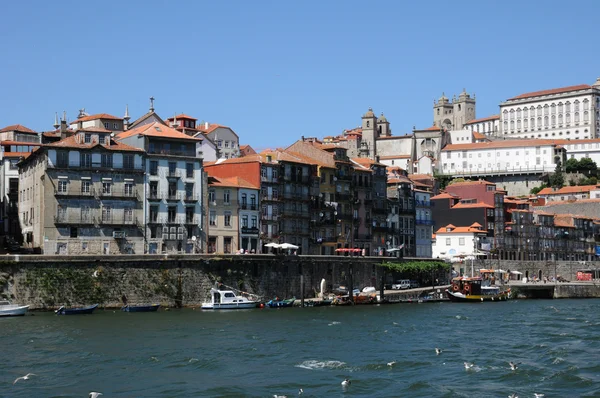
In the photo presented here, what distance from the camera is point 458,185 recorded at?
6220 inches

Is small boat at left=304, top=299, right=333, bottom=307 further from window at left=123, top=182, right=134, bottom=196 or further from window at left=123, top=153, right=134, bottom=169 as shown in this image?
window at left=123, top=153, right=134, bottom=169

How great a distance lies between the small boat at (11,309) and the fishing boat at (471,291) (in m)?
48.1

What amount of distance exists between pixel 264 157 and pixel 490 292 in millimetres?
28965

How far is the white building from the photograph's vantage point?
13375 centimetres

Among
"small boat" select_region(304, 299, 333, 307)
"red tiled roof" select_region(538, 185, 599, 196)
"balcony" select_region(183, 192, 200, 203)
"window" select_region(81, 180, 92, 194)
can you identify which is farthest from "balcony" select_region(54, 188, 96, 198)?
"red tiled roof" select_region(538, 185, 599, 196)

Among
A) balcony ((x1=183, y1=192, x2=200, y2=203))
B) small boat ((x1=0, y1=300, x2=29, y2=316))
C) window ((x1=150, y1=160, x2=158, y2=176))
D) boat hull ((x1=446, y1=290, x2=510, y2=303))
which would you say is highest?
window ((x1=150, y1=160, x2=158, y2=176))

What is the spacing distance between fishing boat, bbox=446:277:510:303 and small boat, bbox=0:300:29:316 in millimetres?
48140

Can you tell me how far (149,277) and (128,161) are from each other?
13140 millimetres

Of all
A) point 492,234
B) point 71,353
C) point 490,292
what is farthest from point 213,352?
point 492,234

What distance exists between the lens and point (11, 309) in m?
75.4

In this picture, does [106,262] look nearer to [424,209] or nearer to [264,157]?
[264,157]

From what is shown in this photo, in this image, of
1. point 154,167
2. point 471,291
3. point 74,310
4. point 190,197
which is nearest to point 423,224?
point 471,291

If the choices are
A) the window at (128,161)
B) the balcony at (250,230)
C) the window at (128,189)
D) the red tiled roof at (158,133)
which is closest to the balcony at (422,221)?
the balcony at (250,230)

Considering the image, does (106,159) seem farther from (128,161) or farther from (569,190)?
(569,190)
